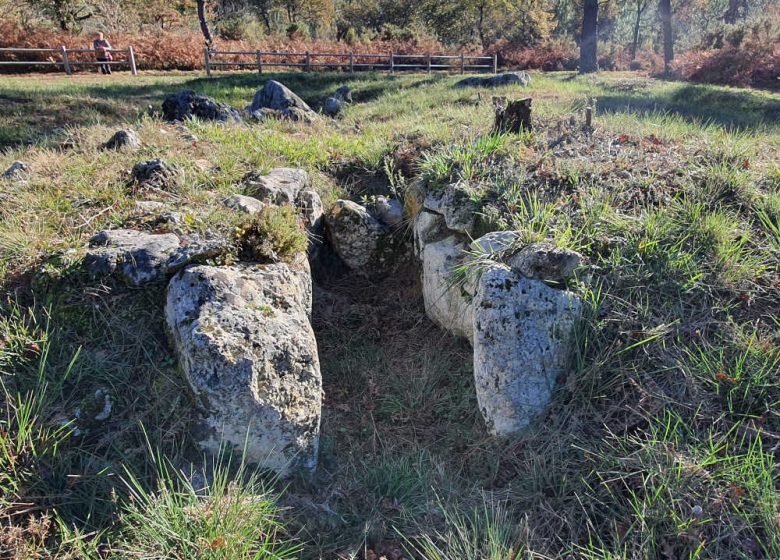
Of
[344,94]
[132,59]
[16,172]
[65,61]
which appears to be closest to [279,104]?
[344,94]

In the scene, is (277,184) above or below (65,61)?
below

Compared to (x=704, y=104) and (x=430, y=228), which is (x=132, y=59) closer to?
(x=430, y=228)

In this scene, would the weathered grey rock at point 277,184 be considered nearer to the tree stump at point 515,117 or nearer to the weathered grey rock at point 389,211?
the weathered grey rock at point 389,211

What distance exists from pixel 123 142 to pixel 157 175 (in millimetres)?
1875

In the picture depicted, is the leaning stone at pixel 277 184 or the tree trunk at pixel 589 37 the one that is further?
the tree trunk at pixel 589 37

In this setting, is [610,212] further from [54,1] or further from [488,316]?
[54,1]

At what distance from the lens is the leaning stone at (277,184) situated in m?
5.35

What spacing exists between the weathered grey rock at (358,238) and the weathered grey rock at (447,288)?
71 centimetres

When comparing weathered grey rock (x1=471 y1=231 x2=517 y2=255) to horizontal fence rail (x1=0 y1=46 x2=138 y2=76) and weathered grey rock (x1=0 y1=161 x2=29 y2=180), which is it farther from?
horizontal fence rail (x1=0 y1=46 x2=138 y2=76)

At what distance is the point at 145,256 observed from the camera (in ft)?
12.6

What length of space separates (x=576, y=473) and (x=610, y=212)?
7.56 ft

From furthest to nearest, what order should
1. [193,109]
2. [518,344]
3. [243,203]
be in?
[193,109], [243,203], [518,344]

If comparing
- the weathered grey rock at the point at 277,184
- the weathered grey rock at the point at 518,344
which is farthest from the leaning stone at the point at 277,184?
the weathered grey rock at the point at 518,344

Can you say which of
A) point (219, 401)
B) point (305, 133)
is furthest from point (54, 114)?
point (219, 401)
